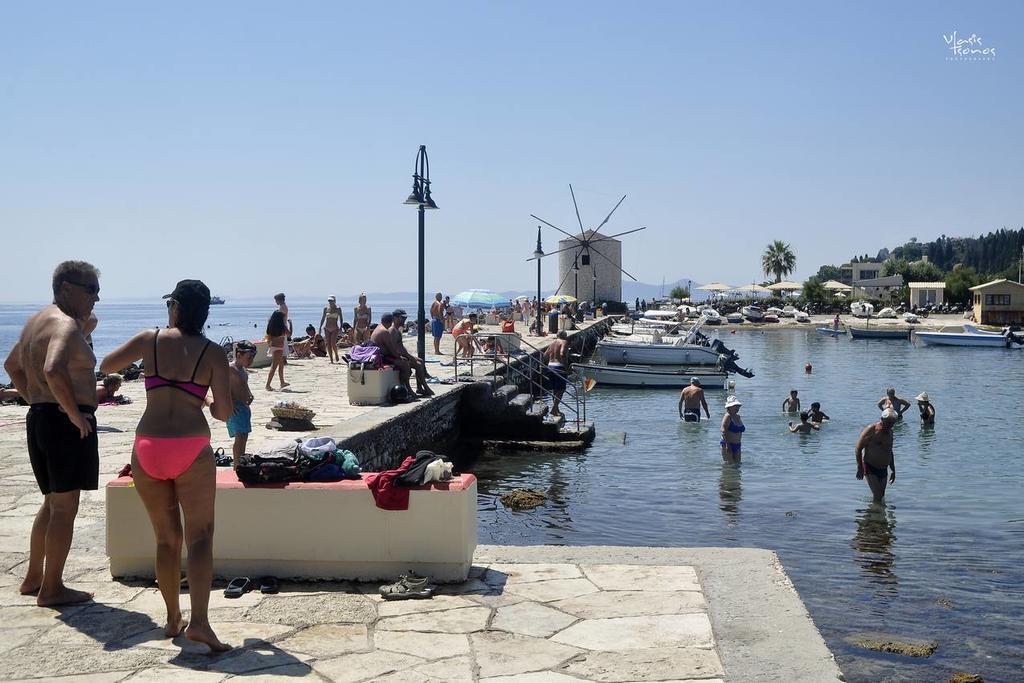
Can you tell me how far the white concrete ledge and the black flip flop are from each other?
15cm

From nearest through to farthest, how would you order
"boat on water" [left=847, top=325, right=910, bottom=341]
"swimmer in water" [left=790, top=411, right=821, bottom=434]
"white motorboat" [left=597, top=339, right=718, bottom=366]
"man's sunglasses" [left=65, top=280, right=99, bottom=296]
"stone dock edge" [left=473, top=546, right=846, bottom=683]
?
"stone dock edge" [left=473, top=546, right=846, bottom=683], "man's sunglasses" [left=65, top=280, right=99, bottom=296], "swimmer in water" [left=790, top=411, right=821, bottom=434], "white motorboat" [left=597, top=339, right=718, bottom=366], "boat on water" [left=847, top=325, right=910, bottom=341]

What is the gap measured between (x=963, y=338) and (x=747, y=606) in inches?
2192

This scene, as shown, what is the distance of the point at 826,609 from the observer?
825 centimetres

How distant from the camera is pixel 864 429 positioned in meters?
13.2

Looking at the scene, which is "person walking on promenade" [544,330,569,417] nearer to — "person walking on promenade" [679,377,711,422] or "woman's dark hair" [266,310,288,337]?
"person walking on promenade" [679,377,711,422]

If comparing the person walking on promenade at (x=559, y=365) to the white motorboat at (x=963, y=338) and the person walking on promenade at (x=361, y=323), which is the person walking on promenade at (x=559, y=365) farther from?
the white motorboat at (x=963, y=338)

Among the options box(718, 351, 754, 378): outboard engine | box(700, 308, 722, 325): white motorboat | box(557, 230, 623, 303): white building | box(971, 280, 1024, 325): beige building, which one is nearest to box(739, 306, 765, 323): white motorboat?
box(700, 308, 722, 325): white motorboat

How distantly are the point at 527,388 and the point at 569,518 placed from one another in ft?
44.2

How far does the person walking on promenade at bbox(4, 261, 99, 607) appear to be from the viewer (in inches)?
180

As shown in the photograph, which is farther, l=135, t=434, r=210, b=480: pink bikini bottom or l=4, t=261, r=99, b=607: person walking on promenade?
l=4, t=261, r=99, b=607: person walking on promenade

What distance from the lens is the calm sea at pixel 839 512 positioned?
794 cm

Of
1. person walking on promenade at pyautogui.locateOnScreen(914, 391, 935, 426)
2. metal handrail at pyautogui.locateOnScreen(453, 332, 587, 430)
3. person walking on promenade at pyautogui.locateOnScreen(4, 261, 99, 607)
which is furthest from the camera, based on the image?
person walking on promenade at pyautogui.locateOnScreen(914, 391, 935, 426)

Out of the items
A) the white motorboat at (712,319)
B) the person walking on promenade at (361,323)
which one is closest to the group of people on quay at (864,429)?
the person walking on promenade at (361,323)

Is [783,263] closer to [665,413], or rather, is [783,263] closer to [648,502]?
[665,413]
